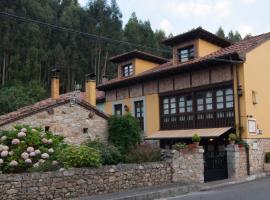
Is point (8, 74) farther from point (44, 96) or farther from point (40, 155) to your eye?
point (40, 155)

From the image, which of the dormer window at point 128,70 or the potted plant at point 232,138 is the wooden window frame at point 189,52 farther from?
the potted plant at point 232,138

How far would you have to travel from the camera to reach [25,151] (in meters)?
12.3

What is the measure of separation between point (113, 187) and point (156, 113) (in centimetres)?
1131

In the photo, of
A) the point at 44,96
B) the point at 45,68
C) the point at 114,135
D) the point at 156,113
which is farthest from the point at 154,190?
the point at 45,68

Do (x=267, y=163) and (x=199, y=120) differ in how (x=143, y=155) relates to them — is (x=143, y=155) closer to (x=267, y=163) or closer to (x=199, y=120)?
(x=199, y=120)

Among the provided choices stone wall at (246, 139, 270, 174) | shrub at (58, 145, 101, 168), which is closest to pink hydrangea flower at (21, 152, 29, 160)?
shrub at (58, 145, 101, 168)

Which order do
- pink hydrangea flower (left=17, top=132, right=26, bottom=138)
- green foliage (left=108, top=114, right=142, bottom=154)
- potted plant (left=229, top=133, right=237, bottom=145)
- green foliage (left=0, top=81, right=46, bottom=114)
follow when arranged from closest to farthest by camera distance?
1. pink hydrangea flower (left=17, top=132, right=26, bottom=138)
2. potted plant (left=229, top=133, right=237, bottom=145)
3. green foliage (left=108, top=114, right=142, bottom=154)
4. green foliage (left=0, top=81, right=46, bottom=114)

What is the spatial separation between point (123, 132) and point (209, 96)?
16.5ft

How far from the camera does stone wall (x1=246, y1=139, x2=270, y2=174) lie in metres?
17.9

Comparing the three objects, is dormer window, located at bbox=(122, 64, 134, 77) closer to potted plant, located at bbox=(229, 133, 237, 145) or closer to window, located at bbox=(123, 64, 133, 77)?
window, located at bbox=(123, 64, 133, 77)

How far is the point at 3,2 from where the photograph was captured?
4722cm

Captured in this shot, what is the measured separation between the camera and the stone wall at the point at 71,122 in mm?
17636

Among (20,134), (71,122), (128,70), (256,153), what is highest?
(128,70)

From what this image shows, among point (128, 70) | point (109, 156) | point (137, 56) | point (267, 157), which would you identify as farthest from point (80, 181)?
point (128, 70)
